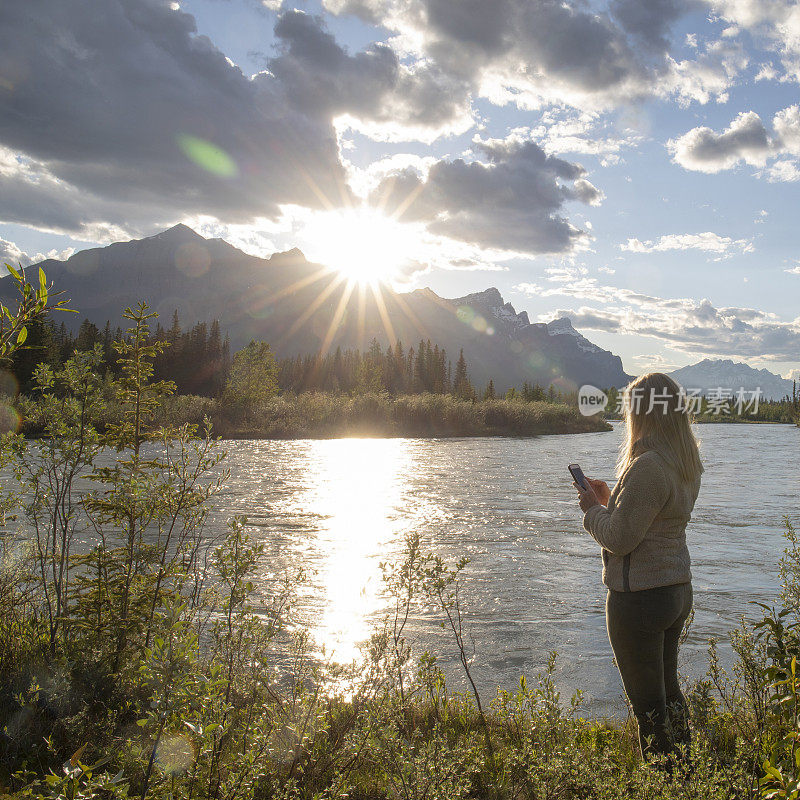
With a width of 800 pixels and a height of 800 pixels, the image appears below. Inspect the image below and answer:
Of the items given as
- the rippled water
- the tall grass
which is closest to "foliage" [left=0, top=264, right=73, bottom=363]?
the rippled water

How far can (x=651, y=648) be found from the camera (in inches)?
137

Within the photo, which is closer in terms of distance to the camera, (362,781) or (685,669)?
(362,781)

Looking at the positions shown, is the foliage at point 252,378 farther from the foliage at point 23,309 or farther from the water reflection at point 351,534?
the foliage at point 23,309

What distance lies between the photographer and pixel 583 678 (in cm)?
600

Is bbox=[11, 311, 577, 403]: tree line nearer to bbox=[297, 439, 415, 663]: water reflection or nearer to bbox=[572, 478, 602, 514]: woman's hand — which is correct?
bbox=[297, 439, 415, 663]: water reflection

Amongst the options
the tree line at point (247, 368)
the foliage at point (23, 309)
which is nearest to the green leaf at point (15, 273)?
the foliage at point (23, 309)

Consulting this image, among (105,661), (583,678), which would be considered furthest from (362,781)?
(583,678)

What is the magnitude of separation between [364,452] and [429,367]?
256 ft

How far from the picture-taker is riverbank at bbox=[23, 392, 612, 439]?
43.1m

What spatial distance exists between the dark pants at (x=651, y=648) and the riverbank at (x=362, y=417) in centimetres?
3780

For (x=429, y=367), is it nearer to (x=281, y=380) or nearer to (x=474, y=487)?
(x=281, y=380)

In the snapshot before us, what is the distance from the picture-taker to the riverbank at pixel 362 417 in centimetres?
4306

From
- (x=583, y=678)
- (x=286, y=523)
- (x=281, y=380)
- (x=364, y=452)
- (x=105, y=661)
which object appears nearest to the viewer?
(x=105, y=661)

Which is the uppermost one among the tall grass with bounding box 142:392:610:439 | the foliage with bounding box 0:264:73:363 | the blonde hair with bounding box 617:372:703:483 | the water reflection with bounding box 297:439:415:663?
the foliage with bounding box 0:264:73:363
